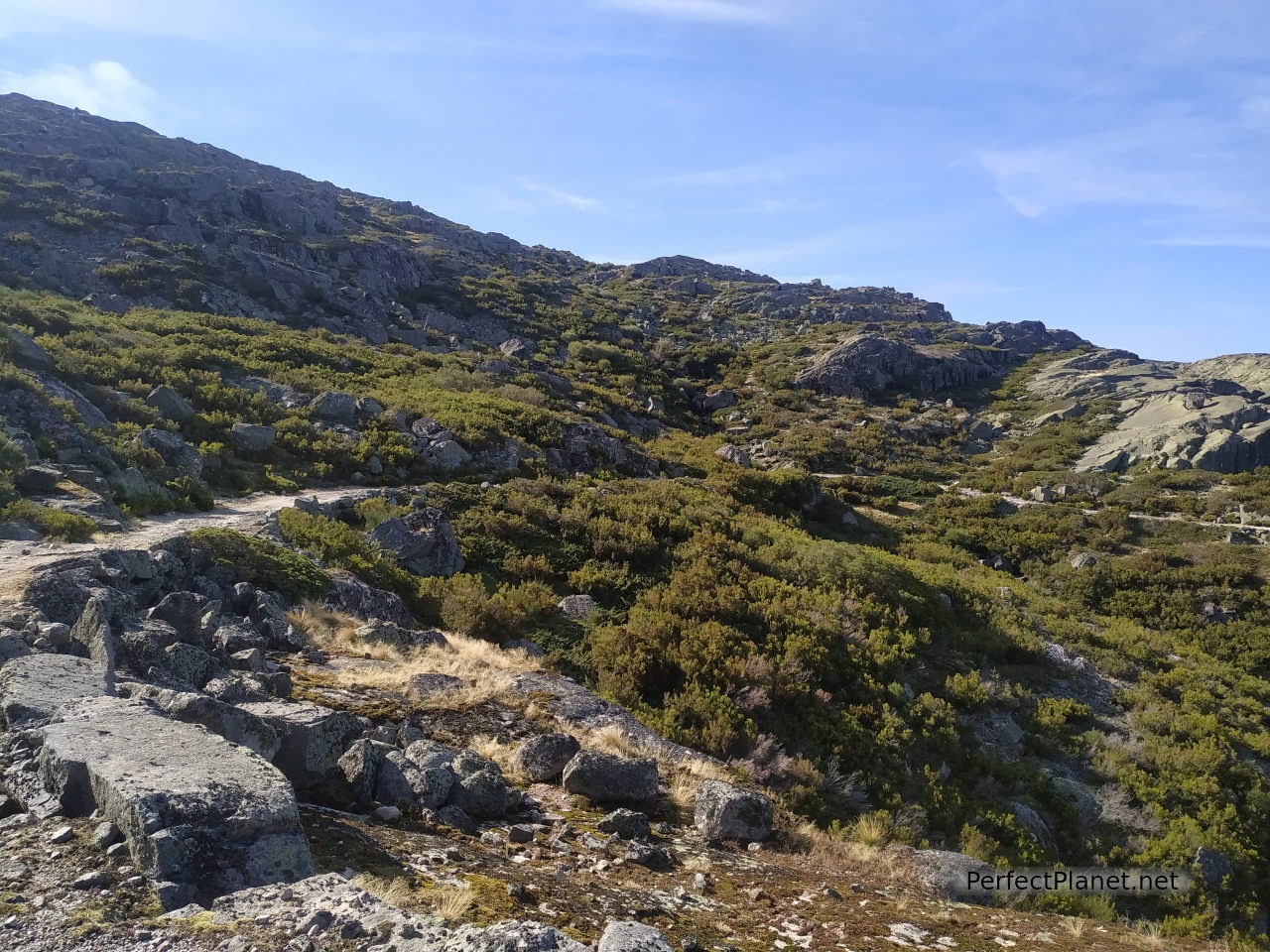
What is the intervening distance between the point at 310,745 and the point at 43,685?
2.08m

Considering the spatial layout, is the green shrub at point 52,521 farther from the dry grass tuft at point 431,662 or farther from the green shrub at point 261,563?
the dry grass tuft at point 431,662

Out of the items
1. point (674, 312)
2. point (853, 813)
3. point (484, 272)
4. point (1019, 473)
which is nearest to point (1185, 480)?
point (1019, 473)

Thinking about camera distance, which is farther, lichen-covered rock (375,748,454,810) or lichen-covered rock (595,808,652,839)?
lichen-covered rock (595,808,652,839)

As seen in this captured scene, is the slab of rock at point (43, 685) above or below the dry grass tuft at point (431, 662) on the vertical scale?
above

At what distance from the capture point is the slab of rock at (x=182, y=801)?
3756mm

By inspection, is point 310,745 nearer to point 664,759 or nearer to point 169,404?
point 664,759

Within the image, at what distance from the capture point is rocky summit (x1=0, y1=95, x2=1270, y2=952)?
4344mm

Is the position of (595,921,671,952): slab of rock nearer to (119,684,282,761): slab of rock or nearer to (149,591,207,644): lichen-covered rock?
(119,684,282,761): slab of rock

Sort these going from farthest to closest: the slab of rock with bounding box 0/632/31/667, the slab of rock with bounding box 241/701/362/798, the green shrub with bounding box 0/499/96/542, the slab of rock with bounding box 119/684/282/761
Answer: the green shrub with bounding box 0/499/96/542 → the slab of rock with bounding box 0/632/31/667 → the slab of rock with bounding box 241/701/362/798 → the slab of rock with bounding box 119/684/282/761

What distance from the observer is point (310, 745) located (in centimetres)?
569

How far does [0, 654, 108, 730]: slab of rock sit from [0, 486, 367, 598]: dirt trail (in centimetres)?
319

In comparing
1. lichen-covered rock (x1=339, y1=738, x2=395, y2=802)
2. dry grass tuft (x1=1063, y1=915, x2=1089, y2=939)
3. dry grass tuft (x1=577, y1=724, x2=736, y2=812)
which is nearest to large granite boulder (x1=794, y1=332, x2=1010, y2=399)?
dry grass tuft (x1=577, y1=724, x2=736, y2=812)

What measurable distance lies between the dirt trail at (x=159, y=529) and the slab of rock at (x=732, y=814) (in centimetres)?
838

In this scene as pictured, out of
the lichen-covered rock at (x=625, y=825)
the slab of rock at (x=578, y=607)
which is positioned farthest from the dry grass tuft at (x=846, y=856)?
the slab of rock at (x=578, y=607)
